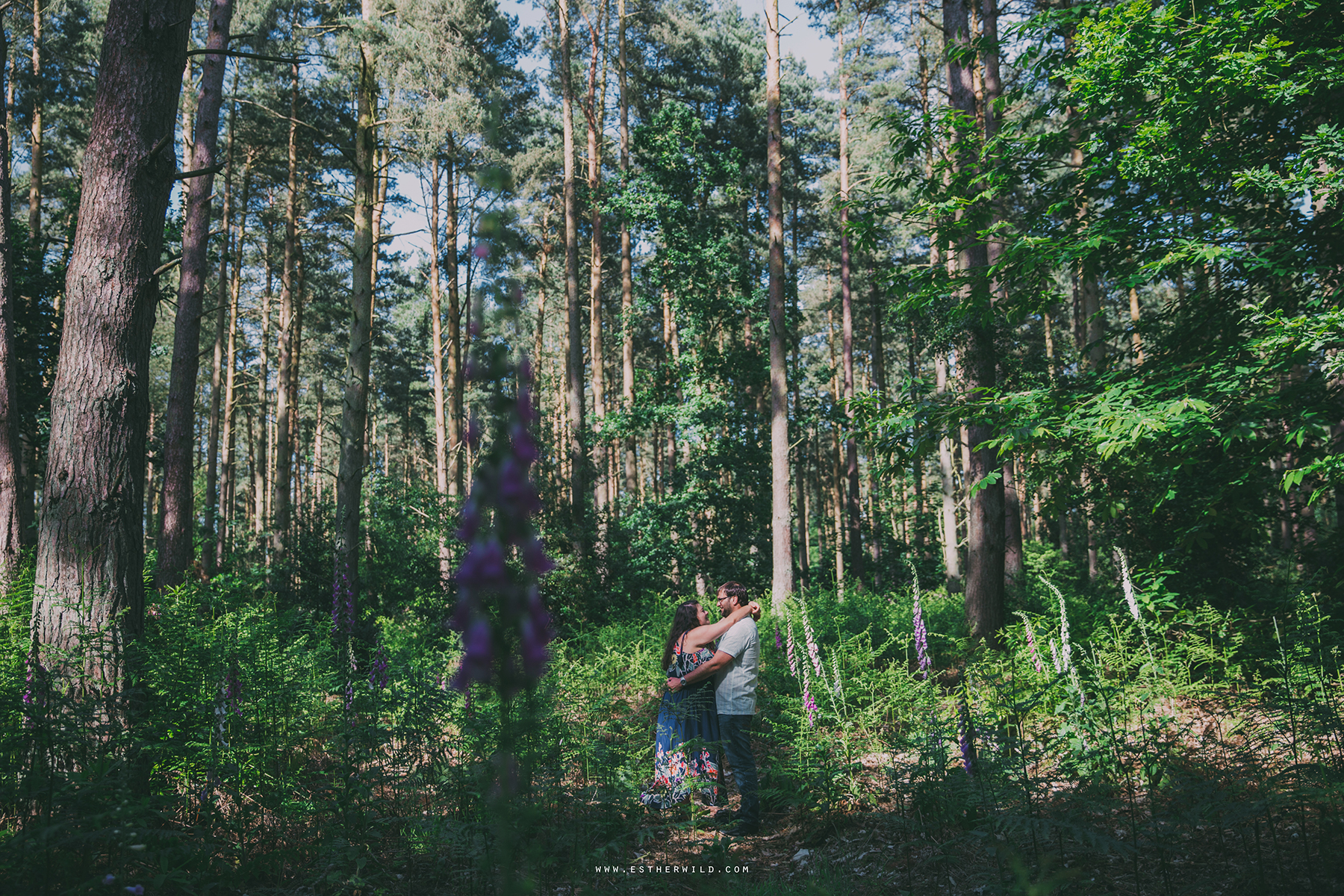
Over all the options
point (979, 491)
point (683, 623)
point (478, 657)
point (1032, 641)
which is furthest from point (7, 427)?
point (979, 491)

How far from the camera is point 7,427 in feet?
23.2

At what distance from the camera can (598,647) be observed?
9.74m

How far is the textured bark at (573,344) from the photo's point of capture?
42.0ft

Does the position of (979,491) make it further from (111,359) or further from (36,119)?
(36,119)

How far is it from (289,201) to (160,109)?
531 inches

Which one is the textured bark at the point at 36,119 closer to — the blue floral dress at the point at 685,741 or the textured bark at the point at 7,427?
the textured bark at the point at 7,427

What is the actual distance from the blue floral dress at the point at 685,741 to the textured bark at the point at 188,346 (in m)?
7.02

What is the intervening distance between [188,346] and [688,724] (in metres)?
7.51

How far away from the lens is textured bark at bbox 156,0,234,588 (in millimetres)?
8234

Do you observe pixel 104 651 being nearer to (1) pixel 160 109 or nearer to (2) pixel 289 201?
(1) pixel 160 109

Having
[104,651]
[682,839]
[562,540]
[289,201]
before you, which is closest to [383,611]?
[562,540]

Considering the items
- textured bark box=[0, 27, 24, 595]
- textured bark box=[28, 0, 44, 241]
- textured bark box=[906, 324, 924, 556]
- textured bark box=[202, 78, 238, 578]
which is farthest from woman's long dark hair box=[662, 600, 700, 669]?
textured bark box=[28, 0, 44, 241]

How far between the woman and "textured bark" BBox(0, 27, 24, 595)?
6805 millimetres

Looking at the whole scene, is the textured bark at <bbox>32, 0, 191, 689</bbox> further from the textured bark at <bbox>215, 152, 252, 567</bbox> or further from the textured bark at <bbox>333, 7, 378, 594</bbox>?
the textured bark at <bbox>215, 152, 252, 567</bbox>
